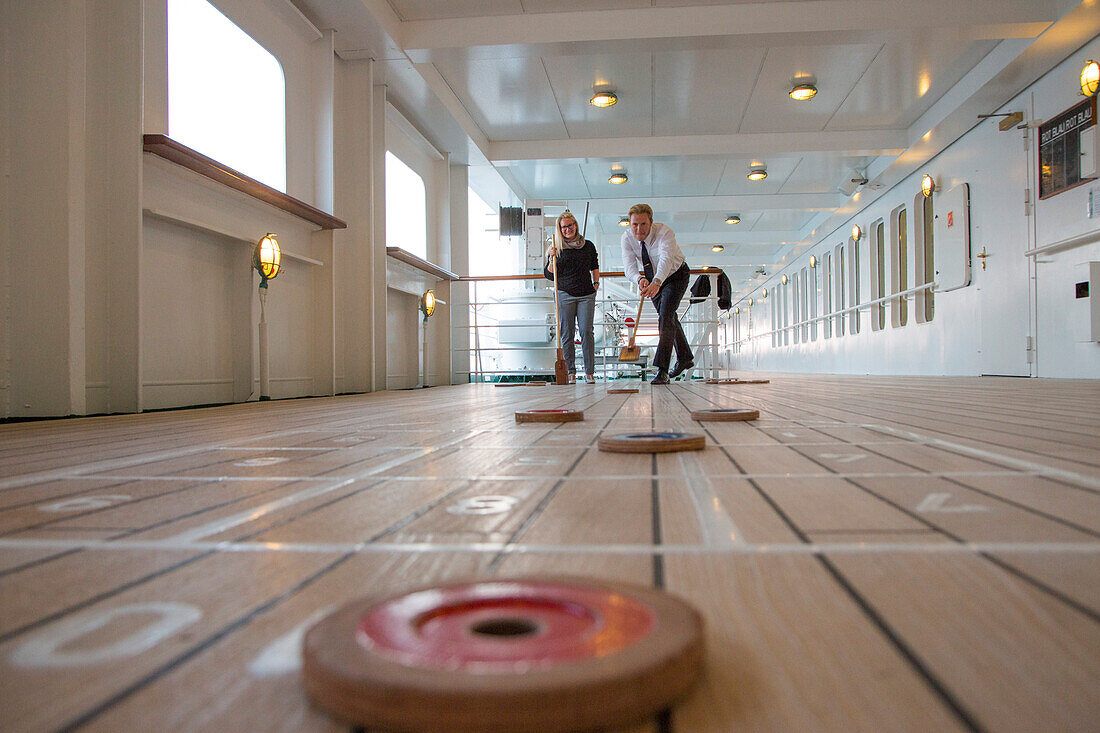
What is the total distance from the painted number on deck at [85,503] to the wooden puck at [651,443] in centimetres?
66

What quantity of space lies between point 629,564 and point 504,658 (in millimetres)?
240

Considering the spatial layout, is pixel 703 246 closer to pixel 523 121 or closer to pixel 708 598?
pixel 523 121

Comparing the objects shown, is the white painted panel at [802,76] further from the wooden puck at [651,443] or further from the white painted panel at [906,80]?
the wooden puck at [651,443]

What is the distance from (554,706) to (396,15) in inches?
188

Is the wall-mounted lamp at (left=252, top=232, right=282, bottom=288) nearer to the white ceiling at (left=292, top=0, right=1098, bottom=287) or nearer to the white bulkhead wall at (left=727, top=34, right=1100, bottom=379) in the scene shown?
the white ceiling at (left=292, top=0, right=1098, bottom=287)

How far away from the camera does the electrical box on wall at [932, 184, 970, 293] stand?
5895mm

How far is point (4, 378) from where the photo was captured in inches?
86.4

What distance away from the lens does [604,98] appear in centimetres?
547

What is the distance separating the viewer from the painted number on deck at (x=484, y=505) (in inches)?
27.1

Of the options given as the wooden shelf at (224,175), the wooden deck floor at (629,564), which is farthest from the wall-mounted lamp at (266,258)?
the wooden deck floor at (629,564)

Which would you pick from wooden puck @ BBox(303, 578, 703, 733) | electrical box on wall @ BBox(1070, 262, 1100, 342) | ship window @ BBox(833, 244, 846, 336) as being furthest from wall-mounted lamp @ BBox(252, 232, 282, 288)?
ship window @ BBox(833, 244, 846, 336)

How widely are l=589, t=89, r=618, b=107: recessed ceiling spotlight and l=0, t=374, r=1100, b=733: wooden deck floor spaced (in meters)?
4.81

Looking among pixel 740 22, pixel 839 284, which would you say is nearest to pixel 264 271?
pixel 740 22

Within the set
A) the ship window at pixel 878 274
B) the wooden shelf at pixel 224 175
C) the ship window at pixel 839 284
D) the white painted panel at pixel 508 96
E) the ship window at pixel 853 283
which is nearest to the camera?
the wooden shelf at pixel 224 175
